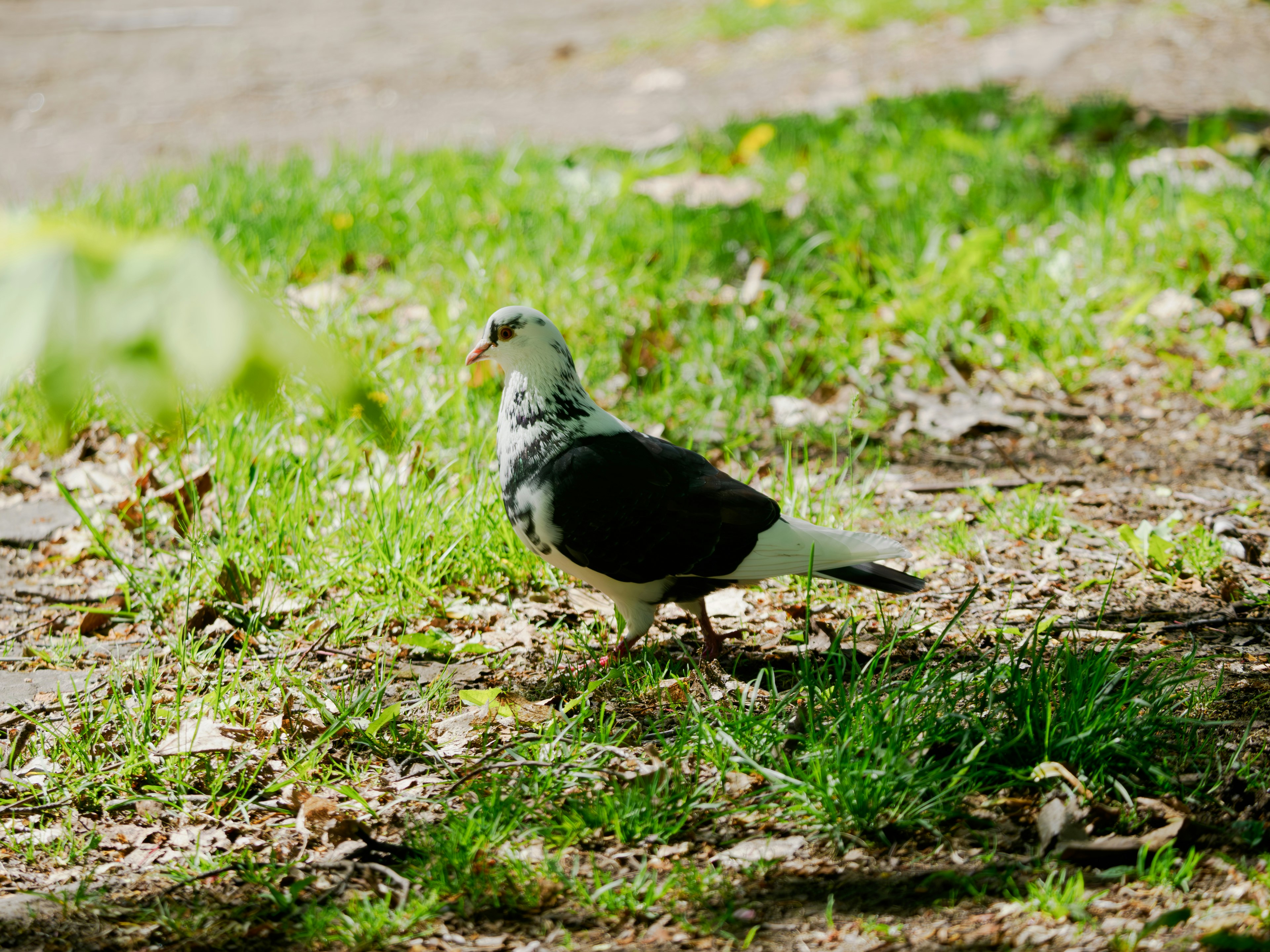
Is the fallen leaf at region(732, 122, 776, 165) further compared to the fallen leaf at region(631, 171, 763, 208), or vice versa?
the fallen leaf at region(732, 122, 776, 165)

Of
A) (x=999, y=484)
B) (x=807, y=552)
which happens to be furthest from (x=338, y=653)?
(x=999, y=484)

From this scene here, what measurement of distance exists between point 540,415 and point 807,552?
729 millimetres

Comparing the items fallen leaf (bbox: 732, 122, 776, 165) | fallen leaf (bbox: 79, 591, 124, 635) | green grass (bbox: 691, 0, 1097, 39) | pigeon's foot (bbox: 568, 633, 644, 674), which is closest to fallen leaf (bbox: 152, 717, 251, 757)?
fallen leaf (bbox: 79, 591, 124, 635)

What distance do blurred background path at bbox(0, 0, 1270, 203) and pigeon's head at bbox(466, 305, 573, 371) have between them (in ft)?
13.6

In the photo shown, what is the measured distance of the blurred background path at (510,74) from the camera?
7.37 m

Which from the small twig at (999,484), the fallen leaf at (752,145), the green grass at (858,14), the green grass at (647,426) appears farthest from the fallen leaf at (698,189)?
the green grass at (858,14)

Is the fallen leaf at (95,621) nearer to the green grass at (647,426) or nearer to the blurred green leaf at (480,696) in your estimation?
the green grass at (647,426)

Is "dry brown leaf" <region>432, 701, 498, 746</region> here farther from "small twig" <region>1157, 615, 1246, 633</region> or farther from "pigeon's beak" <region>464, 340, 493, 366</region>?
"small twig" <region>1157, 615, 1246, 633</region>

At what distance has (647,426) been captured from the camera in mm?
3916

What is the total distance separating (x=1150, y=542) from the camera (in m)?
2.96

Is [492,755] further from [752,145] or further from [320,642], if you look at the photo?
[752,145]

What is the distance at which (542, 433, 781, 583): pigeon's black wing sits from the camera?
8.34ft

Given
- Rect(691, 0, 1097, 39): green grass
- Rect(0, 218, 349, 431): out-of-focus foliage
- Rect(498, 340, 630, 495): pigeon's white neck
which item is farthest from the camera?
Rect(691, 0, 1097, 39): green grass

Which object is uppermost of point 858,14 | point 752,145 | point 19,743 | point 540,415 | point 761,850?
point 858,14
